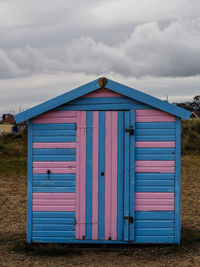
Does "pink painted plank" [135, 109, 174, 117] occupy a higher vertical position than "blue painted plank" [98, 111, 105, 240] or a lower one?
higher

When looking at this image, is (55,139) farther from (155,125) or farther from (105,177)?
(155,125)

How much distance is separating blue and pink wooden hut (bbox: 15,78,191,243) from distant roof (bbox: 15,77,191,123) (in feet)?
0.06

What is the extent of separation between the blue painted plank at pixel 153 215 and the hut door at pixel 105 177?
128 mm

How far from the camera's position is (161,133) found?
22.7 ft

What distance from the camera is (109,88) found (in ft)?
22.7

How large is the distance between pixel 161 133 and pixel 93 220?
6.18 ft

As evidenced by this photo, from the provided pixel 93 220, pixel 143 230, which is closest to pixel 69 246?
pixel 93 220

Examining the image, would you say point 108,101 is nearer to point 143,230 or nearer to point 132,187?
point 132,187

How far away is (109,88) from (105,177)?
1516mm

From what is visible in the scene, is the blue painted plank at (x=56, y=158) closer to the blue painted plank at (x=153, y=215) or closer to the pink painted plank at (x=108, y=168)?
the pink painted plank at (x=108, y=168)

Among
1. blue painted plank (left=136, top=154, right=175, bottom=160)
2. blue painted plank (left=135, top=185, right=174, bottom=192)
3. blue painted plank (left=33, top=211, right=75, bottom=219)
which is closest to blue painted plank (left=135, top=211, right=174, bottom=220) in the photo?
blue painted plank (left=135, top=185, right=174, bottom=192)

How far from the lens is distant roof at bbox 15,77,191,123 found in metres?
6.83

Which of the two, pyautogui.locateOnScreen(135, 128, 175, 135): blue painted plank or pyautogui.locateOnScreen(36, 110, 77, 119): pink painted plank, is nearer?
pyautogui.locateOnScreen(135, 128, 175, 135): blue painted plank

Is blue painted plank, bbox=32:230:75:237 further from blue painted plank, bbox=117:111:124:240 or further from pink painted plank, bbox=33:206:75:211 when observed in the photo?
blue painted plank, bbox=117:111:124:240
